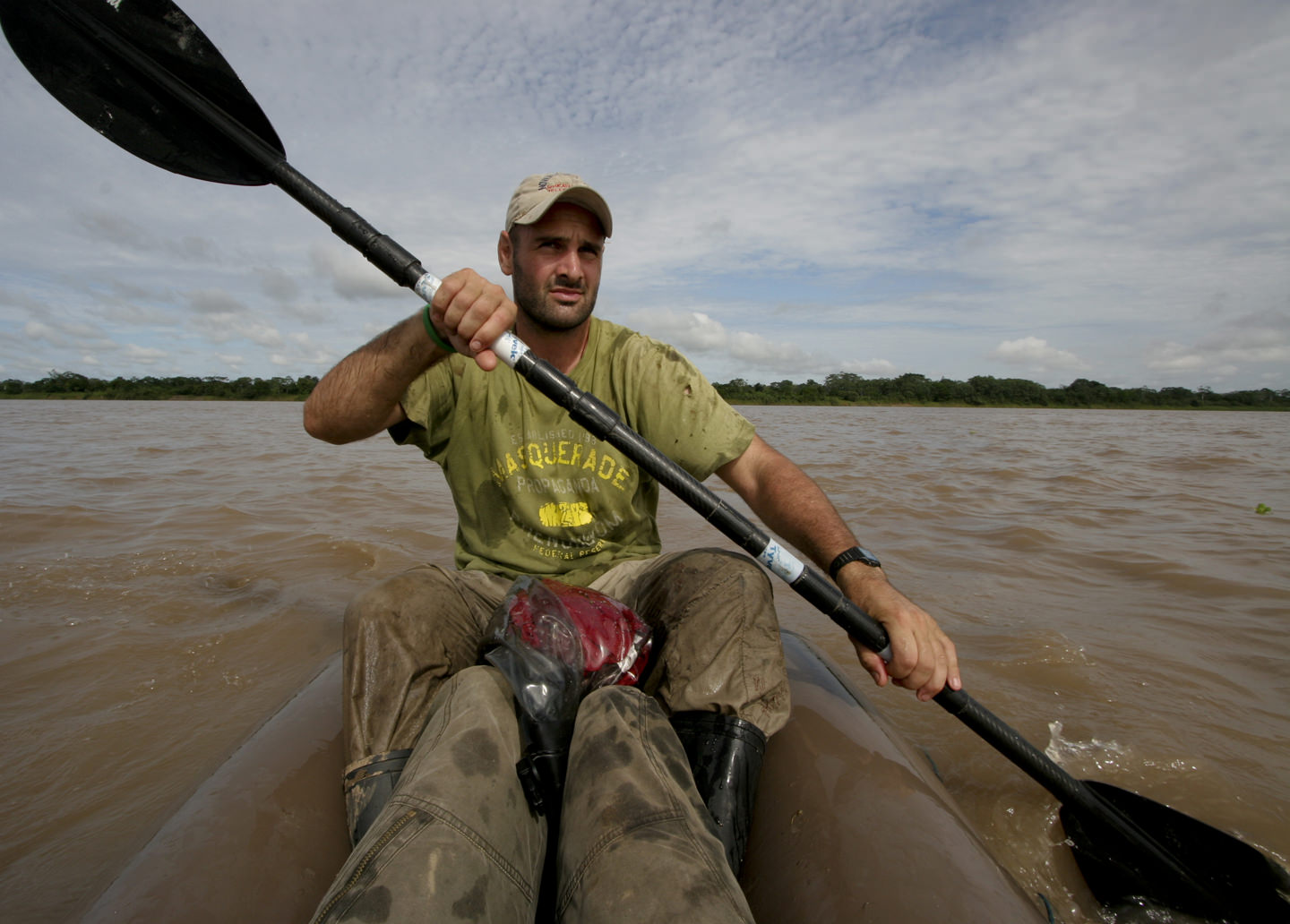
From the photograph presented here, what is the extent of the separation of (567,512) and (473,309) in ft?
2.90

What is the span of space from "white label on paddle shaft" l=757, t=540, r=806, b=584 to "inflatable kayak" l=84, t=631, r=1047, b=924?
397mm

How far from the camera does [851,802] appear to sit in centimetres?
144

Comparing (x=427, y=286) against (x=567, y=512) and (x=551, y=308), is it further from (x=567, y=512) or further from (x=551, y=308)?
(x=567, y=512)

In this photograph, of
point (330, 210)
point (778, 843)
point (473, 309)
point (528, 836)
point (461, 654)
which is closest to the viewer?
point (528, 836)

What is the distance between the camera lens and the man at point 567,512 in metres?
1.57

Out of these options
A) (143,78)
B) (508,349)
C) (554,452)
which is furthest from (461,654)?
(143,78)

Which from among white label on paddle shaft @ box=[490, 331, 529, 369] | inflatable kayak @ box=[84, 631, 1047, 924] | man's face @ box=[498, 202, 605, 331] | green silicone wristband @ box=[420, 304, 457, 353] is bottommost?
inflatable kayak @ box=[84, 631, 1047, 924]

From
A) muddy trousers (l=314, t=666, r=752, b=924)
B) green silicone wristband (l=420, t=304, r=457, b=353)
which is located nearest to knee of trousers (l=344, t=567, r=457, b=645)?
muddy trousers (l=314, t=666, r=752, b=924)

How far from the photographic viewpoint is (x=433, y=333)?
1750 millimetres

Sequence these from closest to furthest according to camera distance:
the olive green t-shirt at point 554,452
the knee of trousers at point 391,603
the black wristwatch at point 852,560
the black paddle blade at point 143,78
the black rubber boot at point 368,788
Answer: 1. the black rubber boot at point 368,788
2. the knee of trousers at point 391,603
3. the black paddle blade at point 143,78
4. the black wristwatch at point 852,560
5. the olive green t-shirt at point 554,452

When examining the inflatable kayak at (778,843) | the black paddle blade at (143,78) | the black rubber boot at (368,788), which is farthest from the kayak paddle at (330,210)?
the black rubber boot at (368,788)

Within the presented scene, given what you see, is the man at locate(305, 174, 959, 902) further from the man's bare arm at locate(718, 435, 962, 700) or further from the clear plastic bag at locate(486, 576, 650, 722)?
the clear plastic bag at locate(486, 576, 650, 722)

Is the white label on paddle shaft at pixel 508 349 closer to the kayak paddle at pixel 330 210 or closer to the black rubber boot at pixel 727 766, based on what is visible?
the kayak paddle at pixel 330 210

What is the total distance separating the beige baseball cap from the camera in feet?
6.93
